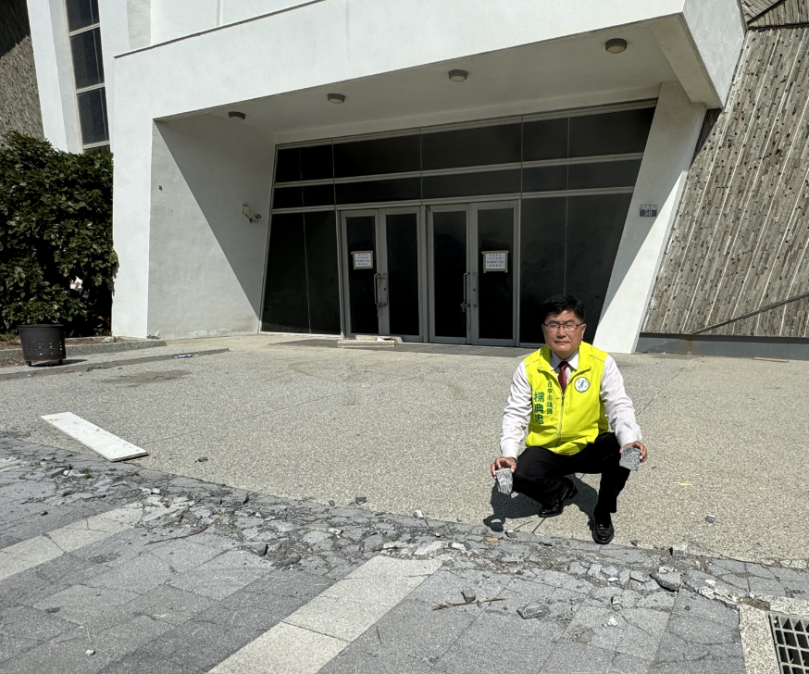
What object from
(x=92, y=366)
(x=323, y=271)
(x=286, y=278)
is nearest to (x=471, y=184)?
(x=323, y=271)

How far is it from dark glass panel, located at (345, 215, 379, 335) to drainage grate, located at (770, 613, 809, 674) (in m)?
10.3

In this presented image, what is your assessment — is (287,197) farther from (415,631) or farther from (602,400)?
(415,631)

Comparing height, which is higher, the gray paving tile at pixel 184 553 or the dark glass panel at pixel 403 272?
the dark glass panel at pixel 403 272

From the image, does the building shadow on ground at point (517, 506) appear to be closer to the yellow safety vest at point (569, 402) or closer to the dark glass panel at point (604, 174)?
the yellow safety vest at point (569, 402)

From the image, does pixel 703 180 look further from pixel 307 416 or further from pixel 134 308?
pixel 134 308

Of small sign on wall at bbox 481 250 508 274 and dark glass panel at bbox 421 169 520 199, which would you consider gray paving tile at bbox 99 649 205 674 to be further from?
dark glass panel at bbox 421 169 520 199

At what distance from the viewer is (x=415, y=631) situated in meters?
2.27

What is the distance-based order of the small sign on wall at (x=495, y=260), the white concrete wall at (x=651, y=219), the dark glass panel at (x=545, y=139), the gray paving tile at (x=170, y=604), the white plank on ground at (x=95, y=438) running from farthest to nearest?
1. the small sign on wall at (x=495, y=260)
2. the dark glass panel at (x=545, y=139)
3. the white concrete wall at (x=651, y=219)
4. the white plank on ground at (x=95, y=438)
5. the gray paving tile at (x=170, y=604)

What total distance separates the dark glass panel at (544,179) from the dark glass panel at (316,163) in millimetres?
4314

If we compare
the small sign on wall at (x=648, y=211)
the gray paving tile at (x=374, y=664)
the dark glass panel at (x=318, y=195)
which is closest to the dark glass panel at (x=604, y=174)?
the small sign on wall at (x=648, y=211)

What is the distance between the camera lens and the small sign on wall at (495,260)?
1075 cm

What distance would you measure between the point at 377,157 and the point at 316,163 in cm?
155

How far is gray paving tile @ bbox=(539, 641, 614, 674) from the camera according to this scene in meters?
2.02

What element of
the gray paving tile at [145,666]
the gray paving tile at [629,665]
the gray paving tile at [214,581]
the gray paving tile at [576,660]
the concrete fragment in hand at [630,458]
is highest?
the concrete fragment in hand at [630,458]
